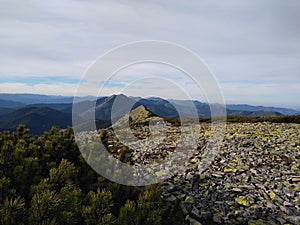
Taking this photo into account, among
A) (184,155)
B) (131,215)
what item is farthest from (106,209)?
(184,155)

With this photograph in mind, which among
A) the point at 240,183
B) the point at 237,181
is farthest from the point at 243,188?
the point at 237,181

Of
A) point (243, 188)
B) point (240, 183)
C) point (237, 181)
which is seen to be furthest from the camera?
point (237, 181)

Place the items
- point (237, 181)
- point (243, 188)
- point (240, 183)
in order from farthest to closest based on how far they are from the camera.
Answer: point (237, 181), point (240, 183), point (243, 188)

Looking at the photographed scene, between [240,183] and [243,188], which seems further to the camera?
[240,183]

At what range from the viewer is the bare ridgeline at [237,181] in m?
8.59

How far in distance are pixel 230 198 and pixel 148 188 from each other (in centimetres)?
511

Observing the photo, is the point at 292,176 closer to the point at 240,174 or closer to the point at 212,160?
the point at 240,174

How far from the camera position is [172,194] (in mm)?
9688

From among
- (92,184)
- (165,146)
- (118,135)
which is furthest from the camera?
(118,135)

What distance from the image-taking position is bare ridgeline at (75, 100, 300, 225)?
8.59 m

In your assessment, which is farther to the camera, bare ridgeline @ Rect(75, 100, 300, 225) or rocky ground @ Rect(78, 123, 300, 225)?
rocky ground @ Rect(78, 123, 300, 225)

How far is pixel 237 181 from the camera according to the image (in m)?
11.5

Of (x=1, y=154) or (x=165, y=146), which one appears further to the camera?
(x=165, y=146)

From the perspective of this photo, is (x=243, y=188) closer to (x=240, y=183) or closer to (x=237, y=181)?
(x=240, y=183)
